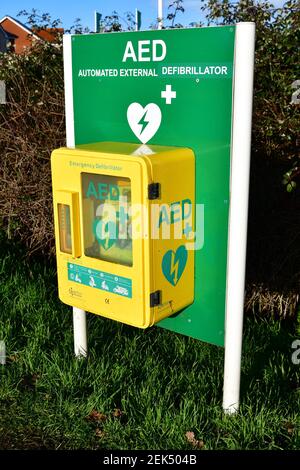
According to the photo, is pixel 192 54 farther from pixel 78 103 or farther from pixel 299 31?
pixel 299 31

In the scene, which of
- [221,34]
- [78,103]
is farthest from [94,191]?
[221,34]

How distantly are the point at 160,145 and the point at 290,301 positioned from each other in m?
1.83

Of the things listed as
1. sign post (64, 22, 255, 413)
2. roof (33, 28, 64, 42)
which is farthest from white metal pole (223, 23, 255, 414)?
roof (33, 28, 64, 42)

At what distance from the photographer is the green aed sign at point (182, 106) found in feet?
8.55

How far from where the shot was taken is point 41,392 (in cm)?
318

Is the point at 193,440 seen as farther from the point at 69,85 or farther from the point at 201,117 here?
the point at 69,85

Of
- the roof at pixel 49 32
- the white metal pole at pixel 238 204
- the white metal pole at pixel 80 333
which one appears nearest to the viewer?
the white metal pole at pixel 238 204

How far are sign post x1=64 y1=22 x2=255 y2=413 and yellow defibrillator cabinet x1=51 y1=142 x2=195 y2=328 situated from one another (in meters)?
0.09

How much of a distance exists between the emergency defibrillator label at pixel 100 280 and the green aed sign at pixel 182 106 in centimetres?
38

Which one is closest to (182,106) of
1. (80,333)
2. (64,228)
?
(64,228)

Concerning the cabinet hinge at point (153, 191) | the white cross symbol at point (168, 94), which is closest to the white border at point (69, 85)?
the white cross symbol at point (168, 94)

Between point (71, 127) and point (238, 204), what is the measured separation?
1161 mm

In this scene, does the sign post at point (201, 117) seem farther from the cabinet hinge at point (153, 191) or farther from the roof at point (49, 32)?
the roof at point (49, 32)

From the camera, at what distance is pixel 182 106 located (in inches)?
108
